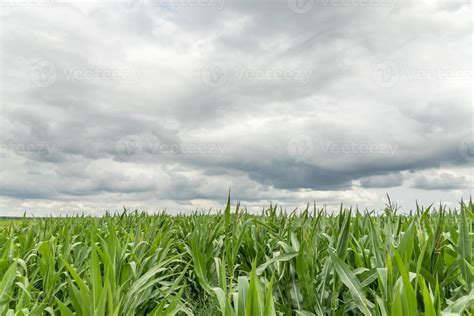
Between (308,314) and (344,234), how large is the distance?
549 mm

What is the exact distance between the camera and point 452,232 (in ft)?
8.93

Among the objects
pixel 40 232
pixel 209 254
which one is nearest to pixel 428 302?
pixel 209 254

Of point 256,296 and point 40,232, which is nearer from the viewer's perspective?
point 256,296

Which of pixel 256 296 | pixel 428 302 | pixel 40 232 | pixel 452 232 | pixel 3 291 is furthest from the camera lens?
pixel 40 232

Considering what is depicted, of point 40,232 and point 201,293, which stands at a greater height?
point 40,232

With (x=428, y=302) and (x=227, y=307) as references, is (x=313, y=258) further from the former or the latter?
(x=428, y=302)

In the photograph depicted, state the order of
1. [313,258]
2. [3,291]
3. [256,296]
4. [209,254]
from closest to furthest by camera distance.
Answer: [256,296] < [3,291] < [313,258] < [209,254]

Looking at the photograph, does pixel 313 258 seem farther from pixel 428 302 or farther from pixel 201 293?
pixel 201 293

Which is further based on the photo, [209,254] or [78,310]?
[209,254]

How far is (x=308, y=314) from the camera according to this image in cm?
212

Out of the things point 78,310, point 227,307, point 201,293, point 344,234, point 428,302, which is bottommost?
point 201,293

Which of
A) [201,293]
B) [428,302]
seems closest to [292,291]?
[428,302]

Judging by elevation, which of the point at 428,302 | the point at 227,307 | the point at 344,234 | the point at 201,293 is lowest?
the point at 201,293

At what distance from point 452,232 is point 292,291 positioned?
1.32m
